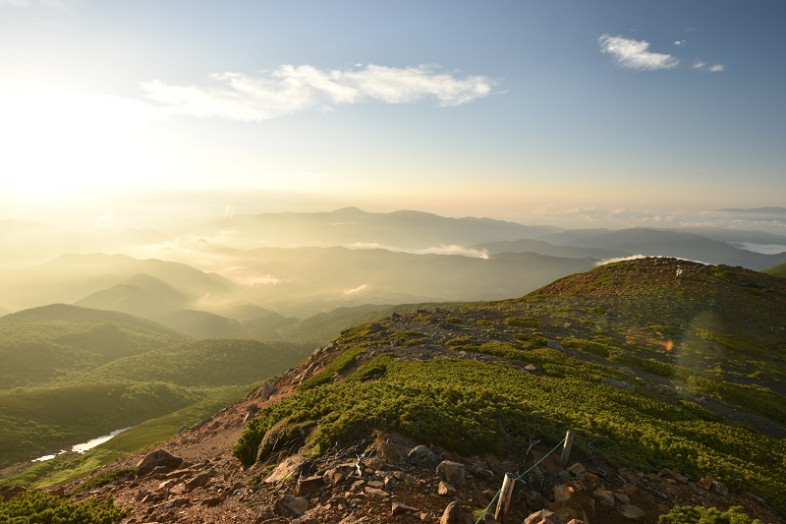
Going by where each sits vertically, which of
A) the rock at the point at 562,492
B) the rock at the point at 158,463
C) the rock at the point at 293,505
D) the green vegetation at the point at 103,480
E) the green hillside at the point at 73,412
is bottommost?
the green hillside at the point at 73,412

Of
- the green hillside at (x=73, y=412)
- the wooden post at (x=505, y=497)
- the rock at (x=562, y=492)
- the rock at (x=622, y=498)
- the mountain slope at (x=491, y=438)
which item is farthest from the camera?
the green hillside at (x=73, y=412)

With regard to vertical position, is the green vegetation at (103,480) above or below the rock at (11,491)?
below

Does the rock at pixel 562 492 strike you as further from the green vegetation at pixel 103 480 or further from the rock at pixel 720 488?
the green vegetation at pixel 103 480

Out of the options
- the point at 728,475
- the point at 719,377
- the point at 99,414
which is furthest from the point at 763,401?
the point at 99,414

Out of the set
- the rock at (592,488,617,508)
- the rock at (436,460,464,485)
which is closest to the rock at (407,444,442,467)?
the rock at (436,460,464,485)

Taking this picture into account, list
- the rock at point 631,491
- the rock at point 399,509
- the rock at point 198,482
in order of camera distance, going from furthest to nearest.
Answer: the rock at point 198,482 < the rock at point 631,491 < the rock at point 399,509

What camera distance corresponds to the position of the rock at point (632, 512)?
13688 millimetres

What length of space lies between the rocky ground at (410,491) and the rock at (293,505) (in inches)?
1.4

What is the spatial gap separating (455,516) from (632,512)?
7286mm

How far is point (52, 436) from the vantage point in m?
101

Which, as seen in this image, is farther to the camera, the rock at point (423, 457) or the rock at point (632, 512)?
the rock at point (423, 457)

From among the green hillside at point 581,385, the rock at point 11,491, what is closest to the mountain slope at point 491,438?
the green hillside at point 581,385

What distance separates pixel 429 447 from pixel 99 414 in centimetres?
15371

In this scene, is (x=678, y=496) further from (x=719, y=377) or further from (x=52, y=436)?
(x=52, y=436)
